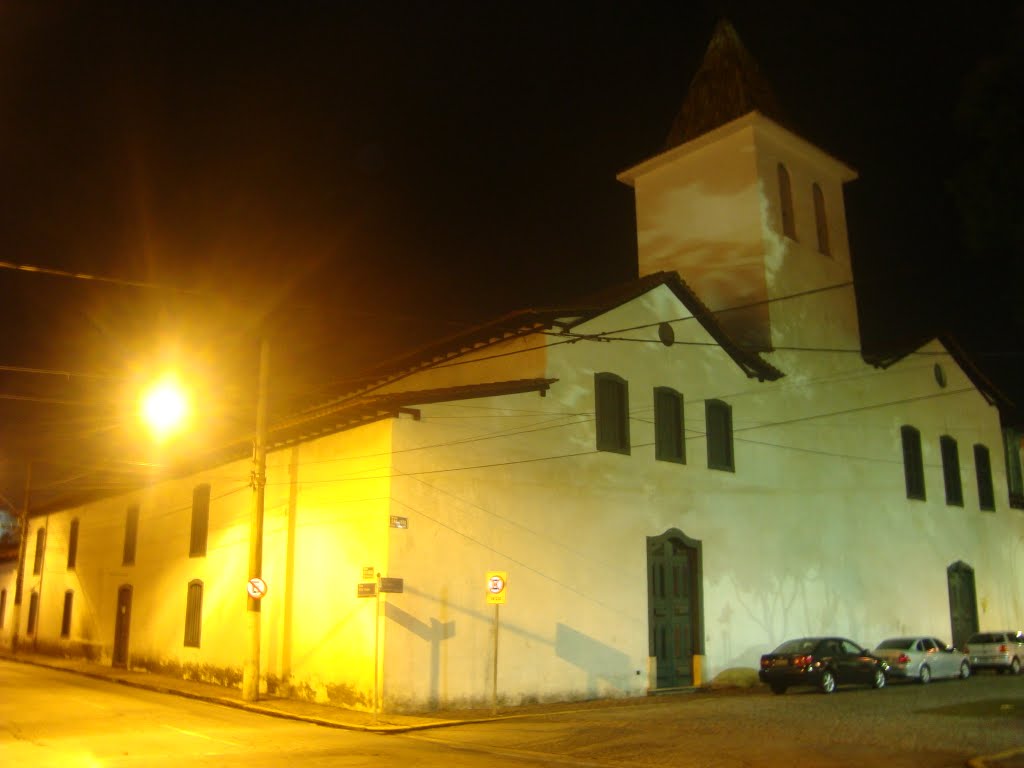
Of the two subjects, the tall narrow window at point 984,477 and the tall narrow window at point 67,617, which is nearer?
the tall narrow window at point 984,477

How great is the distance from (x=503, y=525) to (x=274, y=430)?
19.0 feet

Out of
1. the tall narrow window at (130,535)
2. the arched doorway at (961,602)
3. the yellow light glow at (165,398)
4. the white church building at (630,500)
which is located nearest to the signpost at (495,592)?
the white church building at (630,500)

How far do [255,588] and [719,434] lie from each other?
13.0 metres

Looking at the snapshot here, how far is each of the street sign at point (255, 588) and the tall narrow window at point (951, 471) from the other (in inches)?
982

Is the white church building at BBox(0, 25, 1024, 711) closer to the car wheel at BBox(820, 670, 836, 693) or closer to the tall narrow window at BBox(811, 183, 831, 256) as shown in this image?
the tall narrow window at BBox(811, 183, 831, 256)

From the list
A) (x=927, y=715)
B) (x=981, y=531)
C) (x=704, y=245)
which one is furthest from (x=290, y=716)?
(x=981, y=531)

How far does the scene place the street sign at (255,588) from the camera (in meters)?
18.5

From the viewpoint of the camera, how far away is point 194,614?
82.2 feet

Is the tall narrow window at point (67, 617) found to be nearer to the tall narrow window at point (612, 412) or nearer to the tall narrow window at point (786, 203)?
the tall narrow window at point (612, 412)

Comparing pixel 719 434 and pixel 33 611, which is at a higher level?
pixel 719 434

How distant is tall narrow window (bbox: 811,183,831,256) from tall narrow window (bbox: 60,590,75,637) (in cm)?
2987

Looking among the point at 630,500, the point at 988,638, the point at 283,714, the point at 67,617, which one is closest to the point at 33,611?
the point at 67,617

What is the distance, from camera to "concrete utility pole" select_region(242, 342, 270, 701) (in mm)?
18484

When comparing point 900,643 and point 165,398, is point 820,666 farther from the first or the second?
point 165,398
